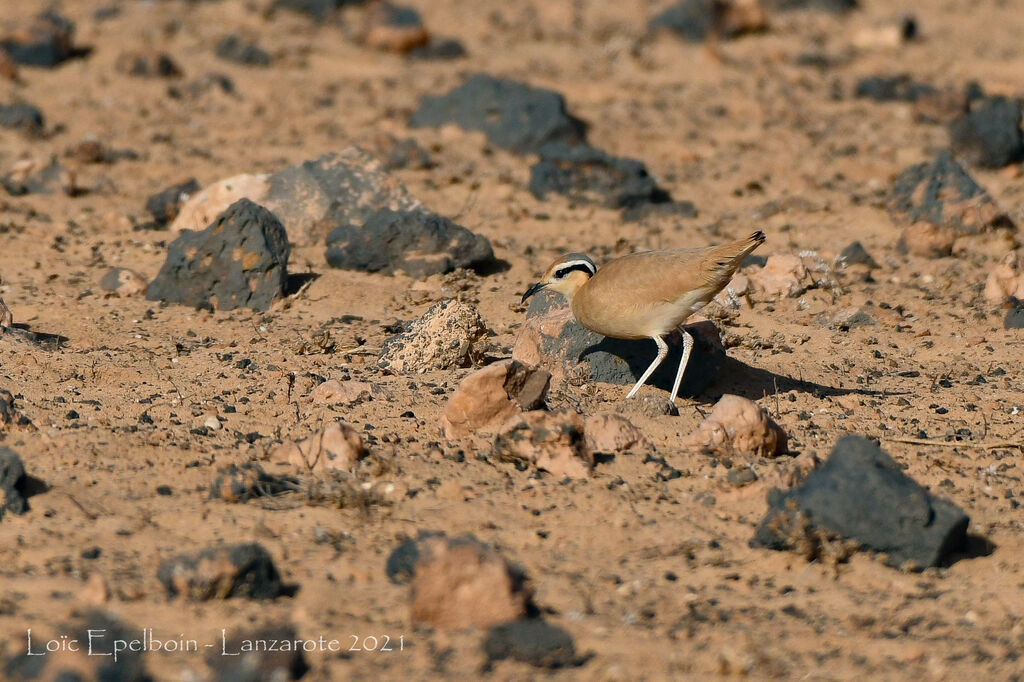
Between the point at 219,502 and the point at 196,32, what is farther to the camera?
the point at 196,32

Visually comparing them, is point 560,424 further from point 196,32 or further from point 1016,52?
point 1016,52

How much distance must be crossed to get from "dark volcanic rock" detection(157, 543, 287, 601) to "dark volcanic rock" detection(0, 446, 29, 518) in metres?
1.00

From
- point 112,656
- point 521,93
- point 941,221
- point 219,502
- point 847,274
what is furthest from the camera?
point 521,93

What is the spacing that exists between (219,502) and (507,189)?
632 centimetres

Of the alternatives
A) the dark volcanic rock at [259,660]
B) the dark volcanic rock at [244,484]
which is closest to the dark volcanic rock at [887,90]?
the dark volcanic rock at [244,484]

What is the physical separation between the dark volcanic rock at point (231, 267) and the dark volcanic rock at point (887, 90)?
826cm

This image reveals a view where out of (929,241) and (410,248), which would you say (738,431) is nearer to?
(410,248)

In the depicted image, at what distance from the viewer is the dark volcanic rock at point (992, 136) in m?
11.6

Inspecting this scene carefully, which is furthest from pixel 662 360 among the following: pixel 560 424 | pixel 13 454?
pixel 13 454

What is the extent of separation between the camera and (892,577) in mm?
4715

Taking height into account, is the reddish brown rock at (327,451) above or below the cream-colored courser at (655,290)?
below

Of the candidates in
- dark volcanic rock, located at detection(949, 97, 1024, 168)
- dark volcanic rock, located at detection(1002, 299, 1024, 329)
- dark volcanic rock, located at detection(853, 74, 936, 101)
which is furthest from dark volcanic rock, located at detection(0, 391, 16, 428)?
dark volcanic rock, located at detection(853, 74, 936, 101)

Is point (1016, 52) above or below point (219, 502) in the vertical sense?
above

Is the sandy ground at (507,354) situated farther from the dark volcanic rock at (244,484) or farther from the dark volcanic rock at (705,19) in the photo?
the dark volcanic rock at (705,19)
